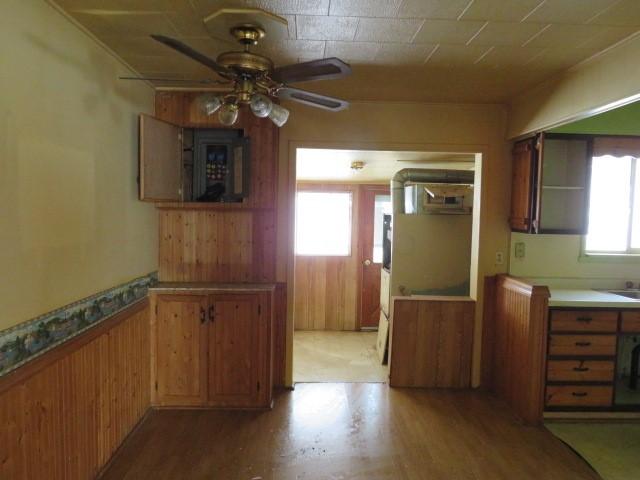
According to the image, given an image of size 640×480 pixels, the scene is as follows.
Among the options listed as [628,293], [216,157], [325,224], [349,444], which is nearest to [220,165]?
[216,157]

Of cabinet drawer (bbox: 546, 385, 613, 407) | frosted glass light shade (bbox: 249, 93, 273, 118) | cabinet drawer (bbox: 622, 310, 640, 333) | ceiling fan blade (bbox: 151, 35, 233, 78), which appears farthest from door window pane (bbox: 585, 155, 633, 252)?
ceiling fan blade (bbox: 151, 35, 233, 78)

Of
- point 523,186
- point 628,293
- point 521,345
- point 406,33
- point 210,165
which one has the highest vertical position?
point 406,33

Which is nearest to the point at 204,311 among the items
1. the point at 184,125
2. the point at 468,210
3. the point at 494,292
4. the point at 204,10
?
the point at 184,125

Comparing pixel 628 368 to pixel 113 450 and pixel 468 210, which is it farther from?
pixel 113 450

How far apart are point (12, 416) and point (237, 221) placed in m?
1.98

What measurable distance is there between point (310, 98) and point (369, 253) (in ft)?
13.2

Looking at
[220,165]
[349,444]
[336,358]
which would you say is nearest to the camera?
[349,444]

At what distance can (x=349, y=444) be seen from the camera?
8.55 feet

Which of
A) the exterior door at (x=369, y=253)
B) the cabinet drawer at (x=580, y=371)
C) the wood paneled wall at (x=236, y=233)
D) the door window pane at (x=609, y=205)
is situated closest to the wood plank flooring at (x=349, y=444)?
the cabinet drawer at (x=580, y=371)

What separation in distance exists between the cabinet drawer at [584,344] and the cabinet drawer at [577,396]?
0.26 m

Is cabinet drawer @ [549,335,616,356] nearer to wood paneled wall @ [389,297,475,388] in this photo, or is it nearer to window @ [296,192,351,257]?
wood paneled wall @ [389,297,475,388]

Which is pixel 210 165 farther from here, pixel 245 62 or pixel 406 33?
pixel 406 33

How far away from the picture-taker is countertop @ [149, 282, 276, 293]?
298 cm

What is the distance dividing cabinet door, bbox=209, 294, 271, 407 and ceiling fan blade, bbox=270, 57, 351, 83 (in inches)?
65.2
